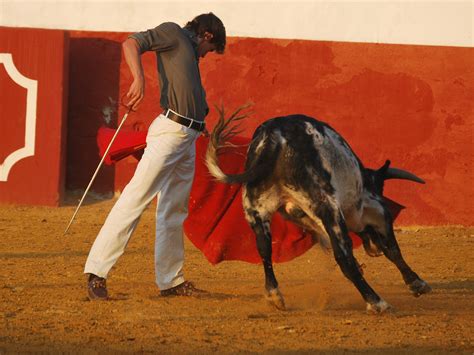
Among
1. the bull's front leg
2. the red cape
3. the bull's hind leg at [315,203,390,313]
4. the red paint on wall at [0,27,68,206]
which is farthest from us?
the red paint on wall at [0,27,68,206]

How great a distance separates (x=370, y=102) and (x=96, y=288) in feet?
18.1

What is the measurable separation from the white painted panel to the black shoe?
5.73 m

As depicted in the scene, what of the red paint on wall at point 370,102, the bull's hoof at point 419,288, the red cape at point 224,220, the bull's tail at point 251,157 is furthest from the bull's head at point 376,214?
the red paint on wall at point 370,102

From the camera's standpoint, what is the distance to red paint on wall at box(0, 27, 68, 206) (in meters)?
10.5

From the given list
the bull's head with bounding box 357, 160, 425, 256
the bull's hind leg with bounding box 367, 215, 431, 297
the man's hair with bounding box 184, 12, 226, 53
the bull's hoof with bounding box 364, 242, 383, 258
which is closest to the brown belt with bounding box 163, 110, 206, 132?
the man's hair with bounding box 184, 12, 226, 53

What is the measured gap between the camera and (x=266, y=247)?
5.68 metres

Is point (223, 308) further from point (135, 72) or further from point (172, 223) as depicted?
point (135, 72)

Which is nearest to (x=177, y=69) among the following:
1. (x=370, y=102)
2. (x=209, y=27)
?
(x=209, y=27)

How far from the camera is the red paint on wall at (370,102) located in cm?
1055

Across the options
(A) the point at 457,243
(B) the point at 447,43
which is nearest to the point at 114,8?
(B) the point at 447,43

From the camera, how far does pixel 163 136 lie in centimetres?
580

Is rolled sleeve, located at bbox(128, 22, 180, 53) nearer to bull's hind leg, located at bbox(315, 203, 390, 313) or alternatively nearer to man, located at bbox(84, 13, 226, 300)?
man, located at bbox(84, 13, 226, 300)

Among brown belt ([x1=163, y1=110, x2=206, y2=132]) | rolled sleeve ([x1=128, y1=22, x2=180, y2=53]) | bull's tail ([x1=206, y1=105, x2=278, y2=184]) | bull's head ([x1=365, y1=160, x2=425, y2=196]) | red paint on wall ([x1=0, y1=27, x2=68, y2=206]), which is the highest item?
rolled sleeve ([x1=128, y1=22, x2=180, y2=53])

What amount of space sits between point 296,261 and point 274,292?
260 centimetres
